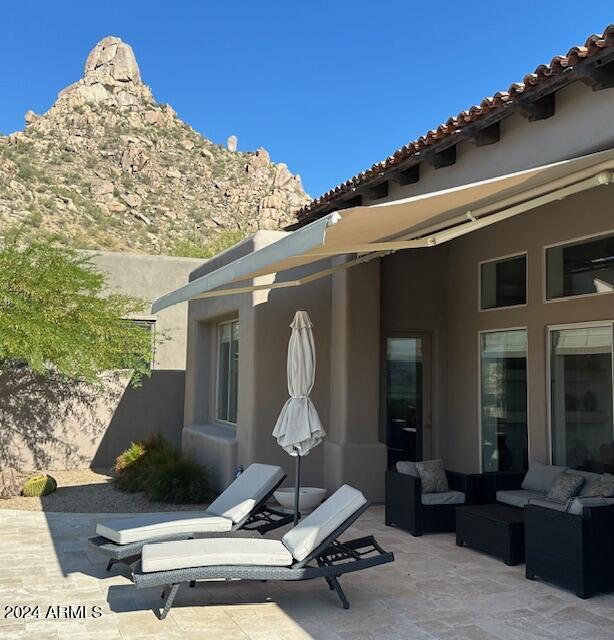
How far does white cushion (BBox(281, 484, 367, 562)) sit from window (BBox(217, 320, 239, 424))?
7.88m

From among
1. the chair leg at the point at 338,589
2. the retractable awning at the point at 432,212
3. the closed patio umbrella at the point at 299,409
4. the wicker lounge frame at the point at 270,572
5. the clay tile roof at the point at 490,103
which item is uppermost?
the clay tile roof at the point at 490,103

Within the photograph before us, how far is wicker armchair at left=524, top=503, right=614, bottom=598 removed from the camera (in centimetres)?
739

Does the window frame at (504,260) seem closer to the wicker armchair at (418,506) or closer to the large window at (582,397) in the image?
the large window at (582,397)

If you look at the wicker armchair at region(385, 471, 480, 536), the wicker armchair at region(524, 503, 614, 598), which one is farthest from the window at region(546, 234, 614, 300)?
the wicker armchair at region(524, 503, 614, 598)

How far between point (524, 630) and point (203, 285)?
628cm

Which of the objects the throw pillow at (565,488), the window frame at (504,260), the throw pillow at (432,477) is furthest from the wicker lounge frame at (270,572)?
the window frame at (504,260)

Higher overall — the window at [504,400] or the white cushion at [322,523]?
the window at [504,400]

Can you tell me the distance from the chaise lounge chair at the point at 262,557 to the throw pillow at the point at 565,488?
3.51m

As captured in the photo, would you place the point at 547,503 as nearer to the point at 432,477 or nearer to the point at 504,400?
the point at 432,477

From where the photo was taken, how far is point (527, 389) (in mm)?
12172

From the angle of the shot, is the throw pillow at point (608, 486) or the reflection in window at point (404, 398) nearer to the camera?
the throw pillow at point (608, 486)

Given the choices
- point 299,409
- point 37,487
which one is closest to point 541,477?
point 299,409

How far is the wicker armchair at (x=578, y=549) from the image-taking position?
739 cm

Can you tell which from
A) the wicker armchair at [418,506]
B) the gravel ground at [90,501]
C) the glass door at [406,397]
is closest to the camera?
the wicker armchair at [418,506]
